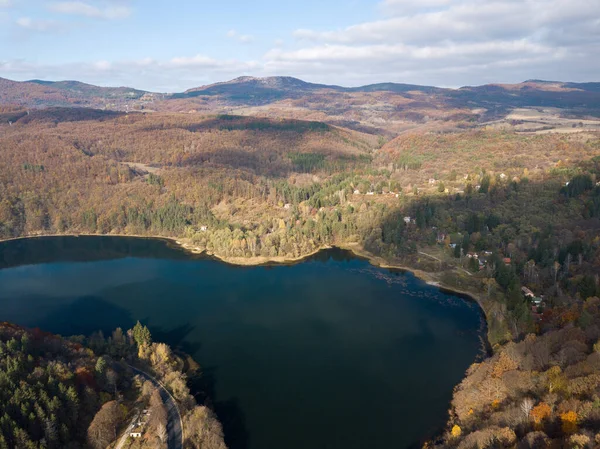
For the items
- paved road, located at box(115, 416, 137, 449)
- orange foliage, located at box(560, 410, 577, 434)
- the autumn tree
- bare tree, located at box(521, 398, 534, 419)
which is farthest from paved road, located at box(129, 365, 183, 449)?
orange foliage, located at box(560, 410, 577, 434)

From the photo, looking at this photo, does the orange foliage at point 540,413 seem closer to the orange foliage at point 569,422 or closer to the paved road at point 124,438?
the orange foliage at point 569,422

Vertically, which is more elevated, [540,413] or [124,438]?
[540,413]

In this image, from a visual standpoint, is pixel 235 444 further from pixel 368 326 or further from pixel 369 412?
pixel 368 326

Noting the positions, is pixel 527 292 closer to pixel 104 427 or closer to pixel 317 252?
pixel 317 252

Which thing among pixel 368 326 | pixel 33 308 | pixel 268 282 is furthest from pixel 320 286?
pixel 33 308

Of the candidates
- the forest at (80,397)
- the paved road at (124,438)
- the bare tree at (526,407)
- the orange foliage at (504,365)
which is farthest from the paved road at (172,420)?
the orange foliage at (504,365)

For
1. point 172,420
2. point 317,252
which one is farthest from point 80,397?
point 317,252

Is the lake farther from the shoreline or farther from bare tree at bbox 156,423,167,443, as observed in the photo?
bare tree at bbox 156,423,167,443
